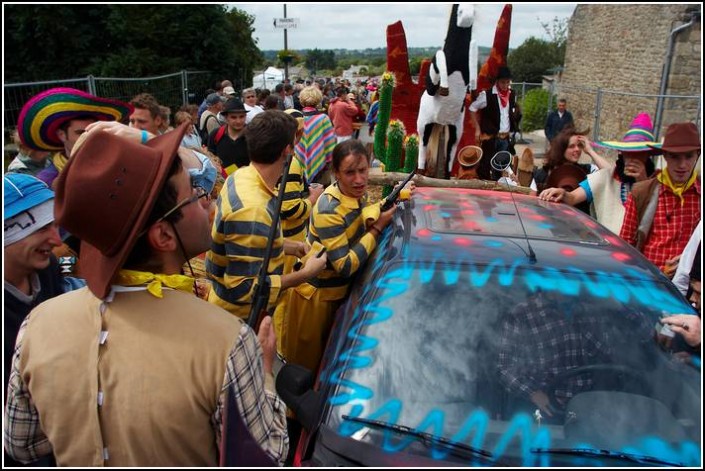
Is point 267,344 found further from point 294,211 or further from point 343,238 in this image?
point 294,211

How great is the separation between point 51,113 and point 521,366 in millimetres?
2781

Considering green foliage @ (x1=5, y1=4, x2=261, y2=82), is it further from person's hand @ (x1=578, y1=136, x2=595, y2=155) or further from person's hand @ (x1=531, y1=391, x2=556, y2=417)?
person's hand @ (x1=531, y1=391, x2=556, y2=417)

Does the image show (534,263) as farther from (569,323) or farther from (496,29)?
(496,29)

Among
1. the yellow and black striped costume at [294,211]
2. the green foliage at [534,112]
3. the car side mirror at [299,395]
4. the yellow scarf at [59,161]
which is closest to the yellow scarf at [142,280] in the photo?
the car side mirror at [299,395]

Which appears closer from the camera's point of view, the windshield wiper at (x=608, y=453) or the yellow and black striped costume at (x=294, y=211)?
the windshield wiper at (x=608, y=453)

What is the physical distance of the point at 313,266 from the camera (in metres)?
2.56

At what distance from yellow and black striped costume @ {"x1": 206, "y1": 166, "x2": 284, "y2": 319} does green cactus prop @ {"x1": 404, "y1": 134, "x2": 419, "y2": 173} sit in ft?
9.19

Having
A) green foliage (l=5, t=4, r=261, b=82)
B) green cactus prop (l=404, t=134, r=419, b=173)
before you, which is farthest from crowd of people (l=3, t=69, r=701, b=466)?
green foliage (l=5, t=4, r=261, b=82)

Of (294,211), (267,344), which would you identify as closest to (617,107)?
(294,211)

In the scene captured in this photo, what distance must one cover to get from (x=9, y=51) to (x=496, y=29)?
14.8 metres

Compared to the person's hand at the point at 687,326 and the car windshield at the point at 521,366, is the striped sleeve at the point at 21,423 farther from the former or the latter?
the person's hand at the point at 687,326

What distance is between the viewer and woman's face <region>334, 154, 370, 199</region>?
283 cm

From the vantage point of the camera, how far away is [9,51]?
49.2ft

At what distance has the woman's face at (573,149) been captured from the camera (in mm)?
3928
